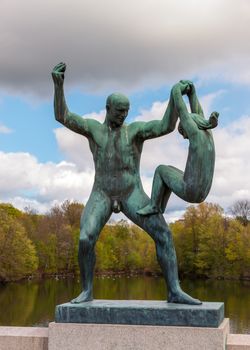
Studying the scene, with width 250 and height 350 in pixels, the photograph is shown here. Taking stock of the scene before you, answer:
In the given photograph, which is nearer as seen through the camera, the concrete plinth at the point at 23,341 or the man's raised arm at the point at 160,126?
the concrete plinth at the point at 23,341

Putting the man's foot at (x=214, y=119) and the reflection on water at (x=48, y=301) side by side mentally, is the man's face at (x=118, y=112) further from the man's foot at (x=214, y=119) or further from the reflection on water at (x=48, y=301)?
the reflection on water at (x=48, y=301)

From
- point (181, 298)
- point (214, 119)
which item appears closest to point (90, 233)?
point (181, 298)

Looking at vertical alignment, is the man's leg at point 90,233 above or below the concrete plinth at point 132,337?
above

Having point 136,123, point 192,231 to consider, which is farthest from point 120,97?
point 192,231

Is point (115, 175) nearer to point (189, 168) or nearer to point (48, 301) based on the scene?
point (189, 168)

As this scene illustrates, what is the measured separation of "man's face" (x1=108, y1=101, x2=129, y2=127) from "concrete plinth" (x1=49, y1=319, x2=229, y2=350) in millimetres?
2394

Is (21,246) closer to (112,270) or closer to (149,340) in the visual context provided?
A: (112,270)

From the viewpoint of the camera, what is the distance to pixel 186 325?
625cm

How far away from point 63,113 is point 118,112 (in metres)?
0.67

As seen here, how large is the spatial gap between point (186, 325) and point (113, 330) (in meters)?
0.78

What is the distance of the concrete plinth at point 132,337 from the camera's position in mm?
6094

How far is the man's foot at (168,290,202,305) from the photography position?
659 centimetres

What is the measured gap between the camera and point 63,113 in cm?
714

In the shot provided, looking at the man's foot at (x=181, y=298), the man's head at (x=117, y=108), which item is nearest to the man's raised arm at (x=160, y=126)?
the man's head at (x=117, y=108)
